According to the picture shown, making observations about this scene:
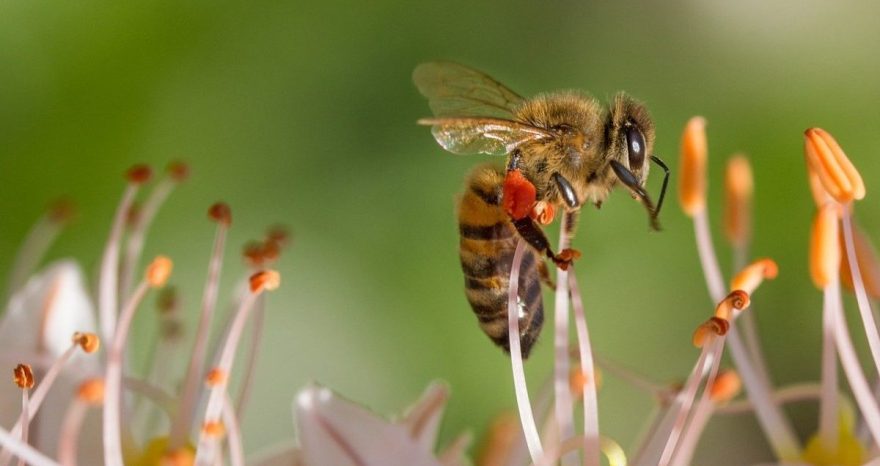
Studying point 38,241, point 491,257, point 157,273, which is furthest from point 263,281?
point 38,241

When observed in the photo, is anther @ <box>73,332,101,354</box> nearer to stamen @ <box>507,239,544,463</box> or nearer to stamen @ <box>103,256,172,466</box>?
stamen @ <box>103,256,172,466</box>

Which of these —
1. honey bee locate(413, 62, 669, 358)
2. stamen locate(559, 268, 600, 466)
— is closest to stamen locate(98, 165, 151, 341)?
honey bee locate(413, 62, 669, 358)

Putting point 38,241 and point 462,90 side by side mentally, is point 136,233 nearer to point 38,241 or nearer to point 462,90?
point 38,241

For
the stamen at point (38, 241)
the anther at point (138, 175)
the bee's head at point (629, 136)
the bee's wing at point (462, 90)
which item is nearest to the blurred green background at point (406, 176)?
the stamen at point (38, 241)

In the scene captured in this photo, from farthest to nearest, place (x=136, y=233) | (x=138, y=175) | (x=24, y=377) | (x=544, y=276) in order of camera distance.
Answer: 1. (x=136, y=233)
2. (x=138, y=175)
3. (x=544, y=276)
4. (x=24, y=377)

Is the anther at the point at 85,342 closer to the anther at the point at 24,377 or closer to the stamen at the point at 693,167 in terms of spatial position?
the anther at the point at 24,377

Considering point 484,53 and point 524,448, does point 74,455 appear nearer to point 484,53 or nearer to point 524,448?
point 524,448

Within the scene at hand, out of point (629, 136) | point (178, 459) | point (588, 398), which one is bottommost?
point (178, 459)

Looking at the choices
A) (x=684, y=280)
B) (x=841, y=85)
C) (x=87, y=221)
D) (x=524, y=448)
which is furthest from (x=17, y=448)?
(x=841, y=85)
